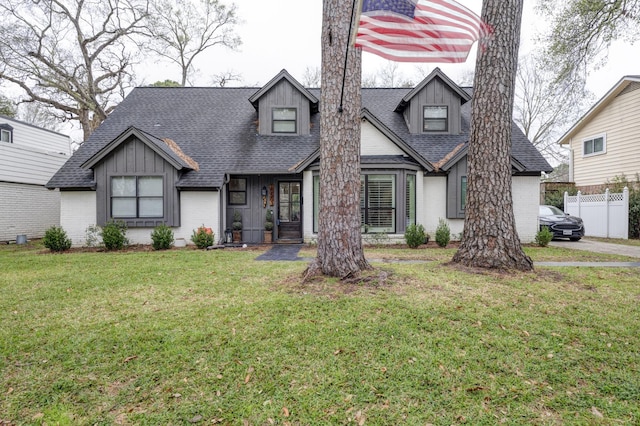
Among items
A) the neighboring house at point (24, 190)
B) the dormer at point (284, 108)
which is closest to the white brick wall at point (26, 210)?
the neighboring house at point (24, 190)

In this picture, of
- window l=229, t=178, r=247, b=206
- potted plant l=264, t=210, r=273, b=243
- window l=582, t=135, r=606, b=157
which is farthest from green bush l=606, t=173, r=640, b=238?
window l=229, t=178, r=247, b=206

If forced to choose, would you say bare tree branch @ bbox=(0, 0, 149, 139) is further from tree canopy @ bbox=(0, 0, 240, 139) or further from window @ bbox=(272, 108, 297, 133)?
window @ bbox=(272, 108, 297, 133)

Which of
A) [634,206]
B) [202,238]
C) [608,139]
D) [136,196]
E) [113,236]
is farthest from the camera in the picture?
[608,139]

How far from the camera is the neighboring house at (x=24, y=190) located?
1216 cm

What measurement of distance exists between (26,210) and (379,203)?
1432 centimetres

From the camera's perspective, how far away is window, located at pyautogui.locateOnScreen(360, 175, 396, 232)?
10852mm

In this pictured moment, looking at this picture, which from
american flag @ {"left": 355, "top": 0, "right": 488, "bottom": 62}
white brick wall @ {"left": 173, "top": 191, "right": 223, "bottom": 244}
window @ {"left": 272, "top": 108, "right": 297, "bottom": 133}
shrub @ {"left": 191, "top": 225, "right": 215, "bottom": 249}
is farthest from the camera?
window @ {"left": 272, "top": 108, "right": 297, "bottom": 133}

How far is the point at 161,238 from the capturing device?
9.75 meters

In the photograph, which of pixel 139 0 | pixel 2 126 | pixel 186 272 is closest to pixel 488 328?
pixel 186 272

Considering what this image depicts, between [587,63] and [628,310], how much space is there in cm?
1294

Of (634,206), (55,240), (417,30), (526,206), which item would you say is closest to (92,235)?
(55,240)

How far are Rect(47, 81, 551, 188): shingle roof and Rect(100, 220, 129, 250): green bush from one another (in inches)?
75.3

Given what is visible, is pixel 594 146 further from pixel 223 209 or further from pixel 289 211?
pixel 223 209

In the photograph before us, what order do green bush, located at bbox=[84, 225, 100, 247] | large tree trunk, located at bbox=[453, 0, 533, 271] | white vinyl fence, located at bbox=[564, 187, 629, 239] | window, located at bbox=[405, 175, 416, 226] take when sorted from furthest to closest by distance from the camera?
white vinyl fence, located at bbox=[564, 187, 629, 239], window, located at bbox=[405, 175, 416, 226], green bush, located at bbox=[84, 225, 100, 247], large tree trunk, located at bbox=[453, 0, 533, 271]
